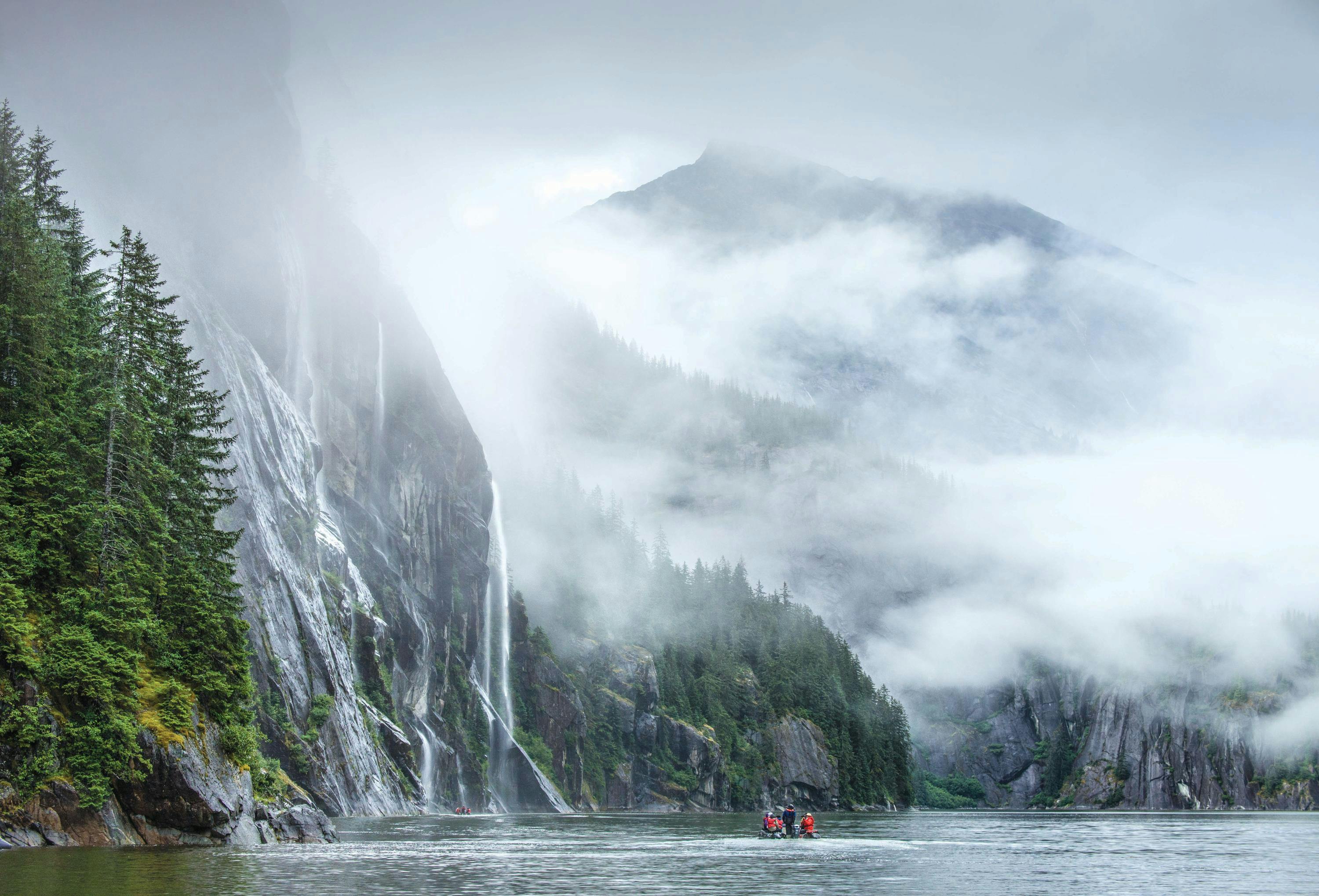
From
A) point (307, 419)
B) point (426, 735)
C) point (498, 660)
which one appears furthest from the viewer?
point (498, 660)

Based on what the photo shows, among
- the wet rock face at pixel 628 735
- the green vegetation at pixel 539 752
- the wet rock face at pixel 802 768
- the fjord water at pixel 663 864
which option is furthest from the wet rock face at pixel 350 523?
the wet rock face at pixel 802 768

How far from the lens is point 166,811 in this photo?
45031mm

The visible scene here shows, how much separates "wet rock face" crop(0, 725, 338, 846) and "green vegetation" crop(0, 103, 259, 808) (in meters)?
0.86

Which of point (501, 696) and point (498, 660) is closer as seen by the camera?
point (501, 696)

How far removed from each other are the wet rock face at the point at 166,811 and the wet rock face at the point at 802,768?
128 meters

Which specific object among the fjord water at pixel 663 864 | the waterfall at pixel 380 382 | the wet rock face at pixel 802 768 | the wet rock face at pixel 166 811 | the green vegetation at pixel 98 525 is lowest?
the wet rock face at pixel 802 768

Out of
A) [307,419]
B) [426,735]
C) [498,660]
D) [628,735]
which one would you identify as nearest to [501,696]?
[498,660]

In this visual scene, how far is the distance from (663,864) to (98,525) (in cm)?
2927

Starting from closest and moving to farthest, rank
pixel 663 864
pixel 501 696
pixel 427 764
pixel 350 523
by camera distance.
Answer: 1. pixel 663 864
2. pixel 427 764
3. pixel 350 523
4. pixel 501 696

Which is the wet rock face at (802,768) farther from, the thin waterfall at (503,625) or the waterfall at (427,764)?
the waterfall at (427,764)

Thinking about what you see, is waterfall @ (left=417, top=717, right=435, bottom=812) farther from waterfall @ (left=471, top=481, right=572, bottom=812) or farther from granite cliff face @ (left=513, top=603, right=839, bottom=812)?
granite cliff face @ (left=513, top=603, right=839, bottom=812)

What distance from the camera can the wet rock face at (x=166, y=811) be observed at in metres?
40.1

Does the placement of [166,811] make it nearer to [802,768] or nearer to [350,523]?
[350,523]

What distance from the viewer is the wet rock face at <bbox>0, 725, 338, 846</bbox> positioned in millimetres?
40062
